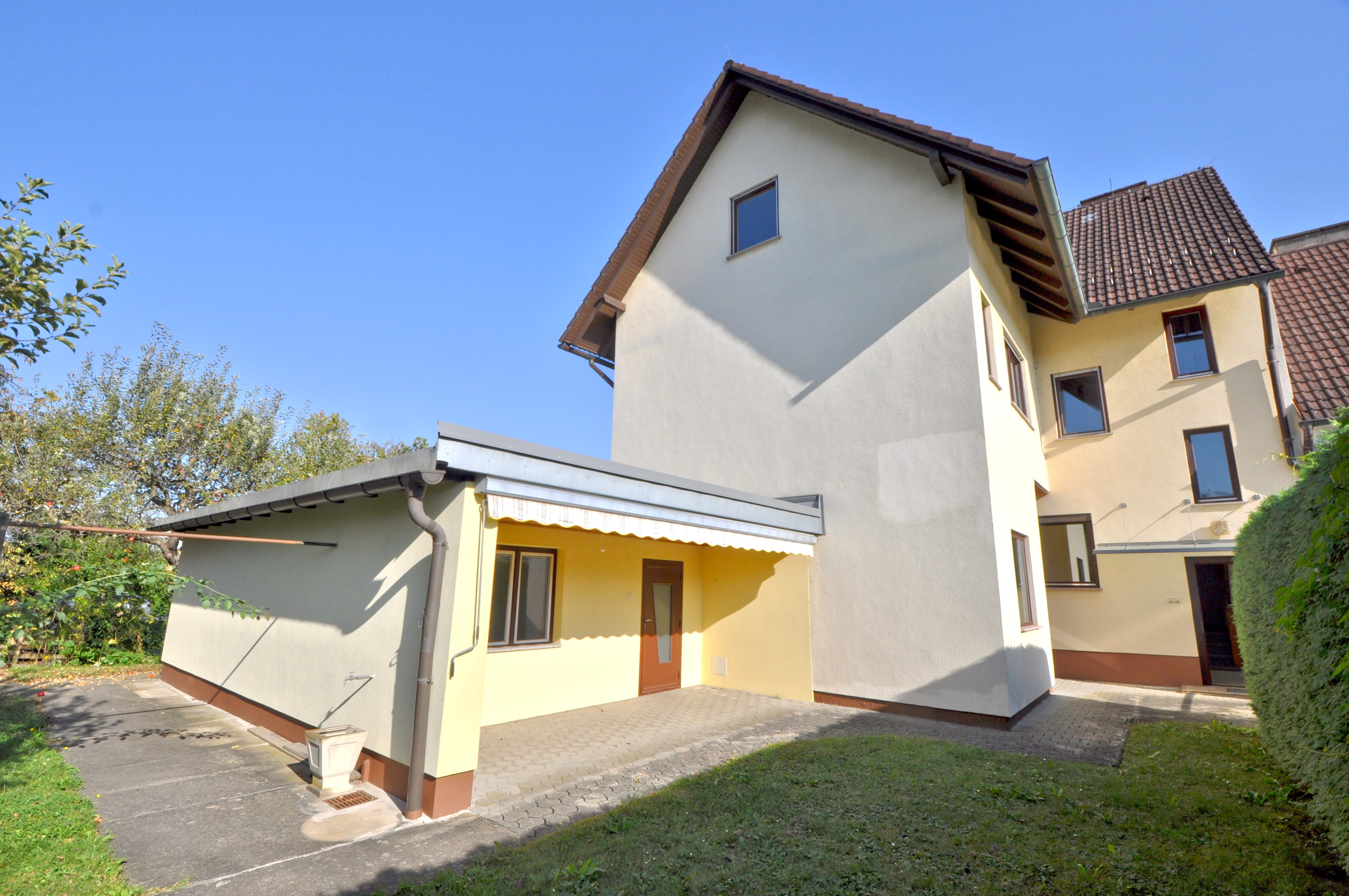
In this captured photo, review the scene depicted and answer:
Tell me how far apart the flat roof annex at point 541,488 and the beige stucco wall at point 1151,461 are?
25.8ft

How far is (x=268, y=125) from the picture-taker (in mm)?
14555

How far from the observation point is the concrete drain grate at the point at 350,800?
671 cm

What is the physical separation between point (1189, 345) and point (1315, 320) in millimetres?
3593

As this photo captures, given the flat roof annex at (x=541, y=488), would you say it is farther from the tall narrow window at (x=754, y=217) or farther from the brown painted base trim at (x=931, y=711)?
the tall narrow window at (x=754, y=217)

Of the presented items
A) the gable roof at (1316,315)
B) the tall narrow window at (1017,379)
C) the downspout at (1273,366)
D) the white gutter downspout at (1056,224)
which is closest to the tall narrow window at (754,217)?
the white gutter downspout at (1056,224)

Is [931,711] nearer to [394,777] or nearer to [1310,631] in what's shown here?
[1310,631]

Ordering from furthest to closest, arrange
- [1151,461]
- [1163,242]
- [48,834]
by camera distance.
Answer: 1. [1163,242]
2. [1151,461]
3. [48,834]

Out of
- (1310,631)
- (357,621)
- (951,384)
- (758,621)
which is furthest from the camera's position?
(758,621)

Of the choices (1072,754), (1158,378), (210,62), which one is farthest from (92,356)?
(1158,378)

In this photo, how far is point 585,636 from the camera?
12.0 meters

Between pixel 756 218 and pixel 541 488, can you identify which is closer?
pixel 541 488

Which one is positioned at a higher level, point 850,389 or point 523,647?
point 850,389

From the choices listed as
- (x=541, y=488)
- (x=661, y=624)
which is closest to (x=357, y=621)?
(x=541, y=488)

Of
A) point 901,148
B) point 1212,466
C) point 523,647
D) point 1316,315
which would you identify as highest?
point 901,148
